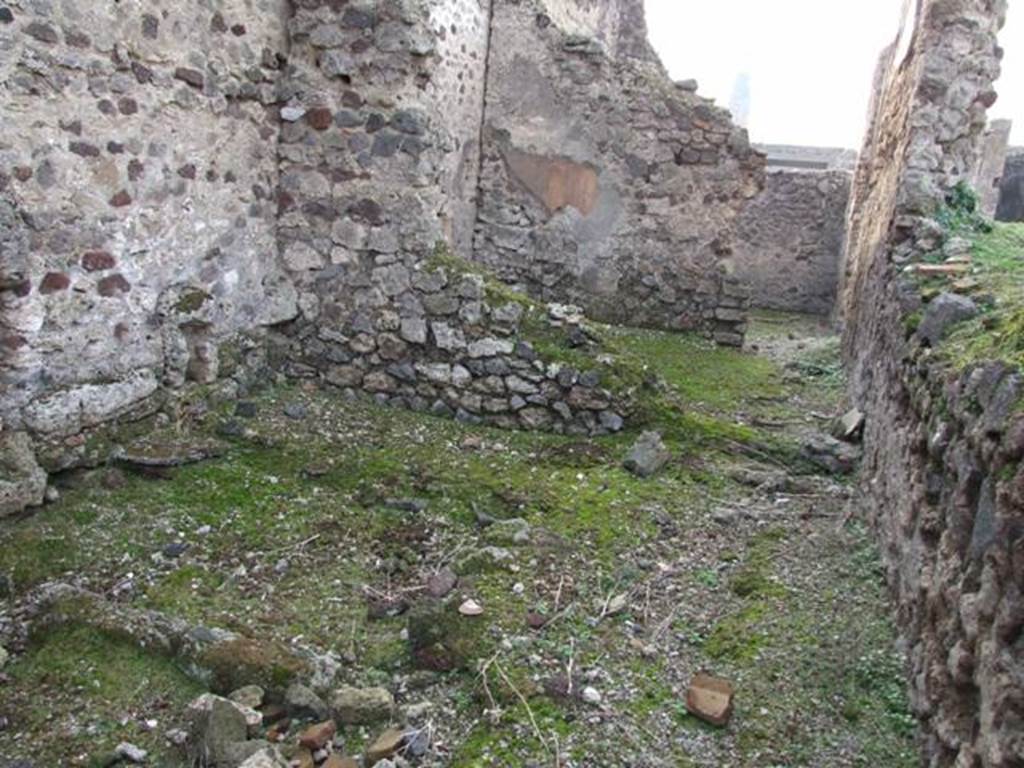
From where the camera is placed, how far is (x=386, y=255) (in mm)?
5270

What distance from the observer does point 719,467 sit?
490 cm

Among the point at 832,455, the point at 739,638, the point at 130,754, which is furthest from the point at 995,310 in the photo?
the point at 130,754

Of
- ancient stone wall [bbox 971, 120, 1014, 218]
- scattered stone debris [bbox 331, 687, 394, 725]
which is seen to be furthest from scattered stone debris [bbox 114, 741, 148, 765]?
ancient stone wall [bbox 971, 120, 1014, 218]

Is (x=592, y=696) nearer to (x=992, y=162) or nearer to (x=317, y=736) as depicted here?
(x=317, y=736)

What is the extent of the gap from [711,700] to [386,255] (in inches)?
134

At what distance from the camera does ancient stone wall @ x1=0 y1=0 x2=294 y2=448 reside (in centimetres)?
357

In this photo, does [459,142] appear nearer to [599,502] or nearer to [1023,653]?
[599,502]

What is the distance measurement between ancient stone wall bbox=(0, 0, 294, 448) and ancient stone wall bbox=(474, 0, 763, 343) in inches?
133

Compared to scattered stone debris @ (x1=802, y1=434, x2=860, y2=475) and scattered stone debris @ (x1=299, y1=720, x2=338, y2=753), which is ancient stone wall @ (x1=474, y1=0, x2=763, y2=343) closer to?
scattered stone debris @ (x1=802, y1=434, x2=860, y2=475)

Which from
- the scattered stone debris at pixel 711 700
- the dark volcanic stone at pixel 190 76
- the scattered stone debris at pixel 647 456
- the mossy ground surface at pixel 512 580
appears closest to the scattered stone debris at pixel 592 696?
the mossy ground surface at pixel 512 580

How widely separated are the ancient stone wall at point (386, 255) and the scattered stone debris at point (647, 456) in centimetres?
32

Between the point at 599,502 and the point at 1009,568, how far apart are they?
2.44m

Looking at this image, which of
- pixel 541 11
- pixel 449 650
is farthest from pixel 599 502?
pixel 541 11

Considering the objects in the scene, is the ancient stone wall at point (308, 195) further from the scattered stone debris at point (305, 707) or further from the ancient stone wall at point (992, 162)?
the ancient stone wall at point (992, 162)
